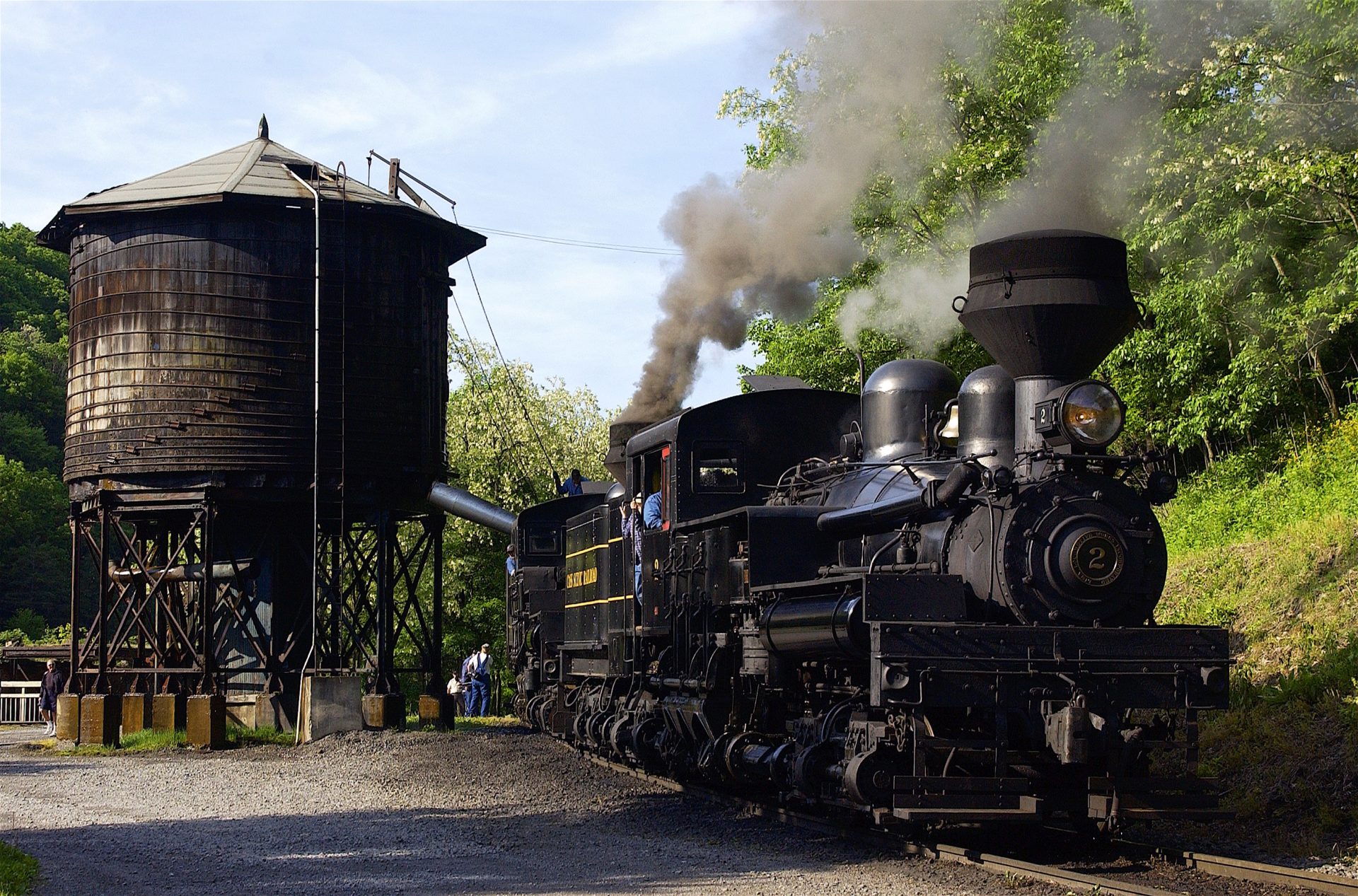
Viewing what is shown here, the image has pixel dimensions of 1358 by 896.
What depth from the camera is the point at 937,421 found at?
37.6 ft

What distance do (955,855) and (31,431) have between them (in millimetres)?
59468

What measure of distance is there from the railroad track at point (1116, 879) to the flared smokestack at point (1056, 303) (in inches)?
130

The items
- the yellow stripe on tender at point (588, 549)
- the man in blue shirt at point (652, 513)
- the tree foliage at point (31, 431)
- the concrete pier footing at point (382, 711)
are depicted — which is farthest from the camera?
the tree foliage at point (31, 431)

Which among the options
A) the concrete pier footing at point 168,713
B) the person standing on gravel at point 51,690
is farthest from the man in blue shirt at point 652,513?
the person standing on gravel at point 51,690

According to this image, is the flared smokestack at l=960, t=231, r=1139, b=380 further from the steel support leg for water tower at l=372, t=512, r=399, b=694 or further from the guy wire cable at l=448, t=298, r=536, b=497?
the guy wire cable at l=448, t=298, r=536, b=497

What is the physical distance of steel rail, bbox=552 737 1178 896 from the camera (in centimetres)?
813

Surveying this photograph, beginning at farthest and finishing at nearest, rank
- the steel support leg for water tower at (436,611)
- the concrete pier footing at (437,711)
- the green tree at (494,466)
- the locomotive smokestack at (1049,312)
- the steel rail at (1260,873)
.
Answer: the green tree at (494,466) → the steel support leg for water tower at (436,611) → the concrete pier footing at (437,711) → the locomotive smokestack at (1049,312) → the steel rail at (1260,873)

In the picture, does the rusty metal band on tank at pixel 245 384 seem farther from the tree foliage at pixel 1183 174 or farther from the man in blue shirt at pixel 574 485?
the tree foliage at pixel 1183 174

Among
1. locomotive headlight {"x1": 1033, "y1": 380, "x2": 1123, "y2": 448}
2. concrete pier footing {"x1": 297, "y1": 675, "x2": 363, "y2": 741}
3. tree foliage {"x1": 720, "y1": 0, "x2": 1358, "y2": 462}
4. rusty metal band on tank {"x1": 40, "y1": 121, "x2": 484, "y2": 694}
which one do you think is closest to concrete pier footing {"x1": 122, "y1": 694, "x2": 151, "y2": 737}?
rusty metal band on tank {"x1": 40, "y1": 121, "x2": 484, "y2": 694}

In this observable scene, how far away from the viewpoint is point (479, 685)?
30.9 meters

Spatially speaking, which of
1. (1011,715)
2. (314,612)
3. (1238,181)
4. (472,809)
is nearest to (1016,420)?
(1011,715)

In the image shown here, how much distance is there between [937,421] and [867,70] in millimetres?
6307

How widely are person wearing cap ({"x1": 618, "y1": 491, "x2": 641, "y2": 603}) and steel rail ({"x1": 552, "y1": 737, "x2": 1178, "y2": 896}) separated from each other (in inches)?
90.0

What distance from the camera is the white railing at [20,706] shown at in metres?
33.2
